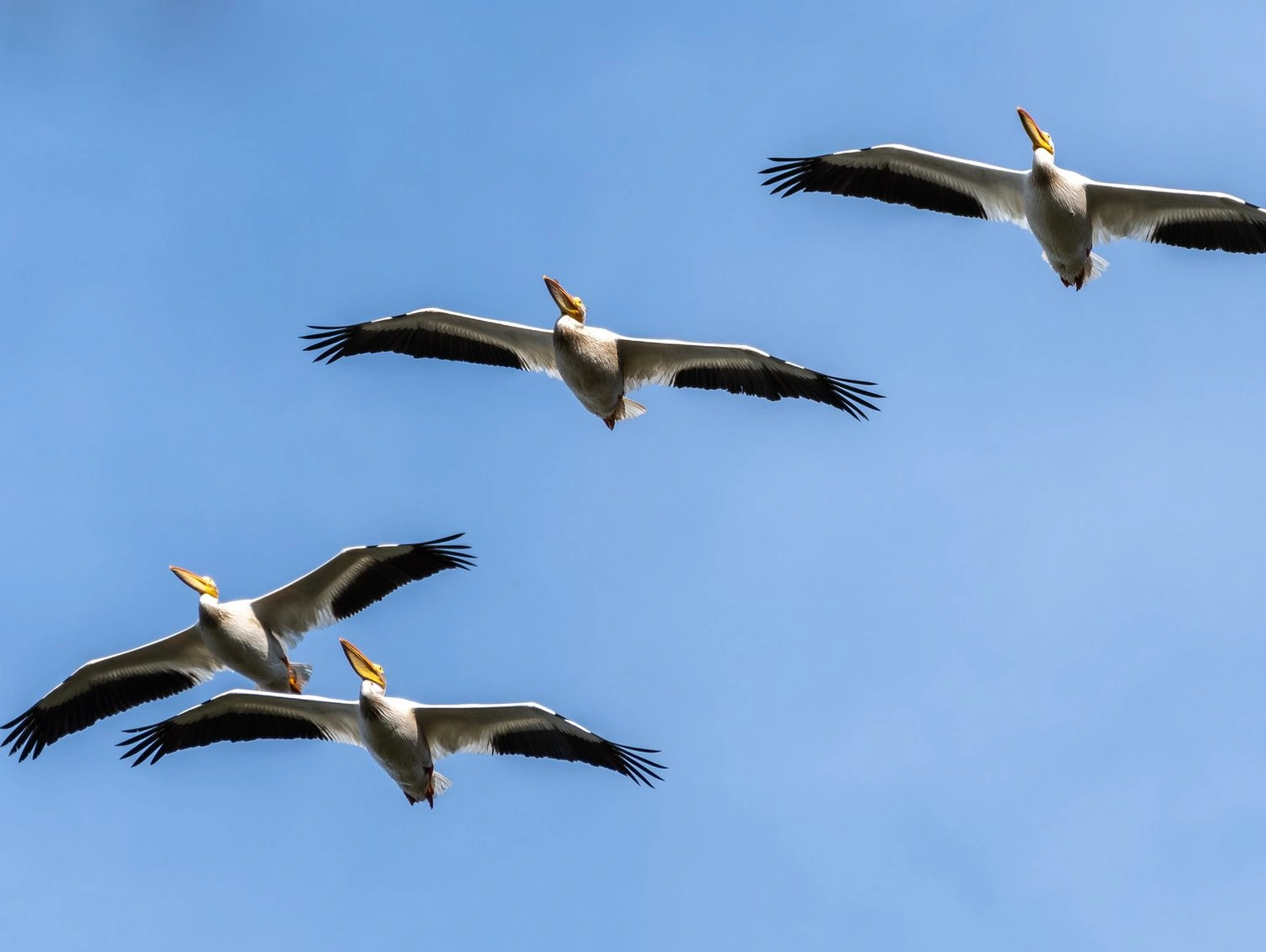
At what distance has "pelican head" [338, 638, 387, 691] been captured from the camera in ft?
55.8

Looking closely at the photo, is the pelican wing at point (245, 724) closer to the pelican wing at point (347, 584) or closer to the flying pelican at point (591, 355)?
the pelican wing at point (347, 584)

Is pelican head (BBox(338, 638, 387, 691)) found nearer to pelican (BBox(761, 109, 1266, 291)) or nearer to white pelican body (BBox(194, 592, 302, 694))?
white pelican body (BBox(194, 592, 302, 694))

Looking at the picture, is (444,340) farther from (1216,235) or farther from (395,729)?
(1216,235)

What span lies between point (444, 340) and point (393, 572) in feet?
8.33

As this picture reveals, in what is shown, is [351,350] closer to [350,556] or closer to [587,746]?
[350,556]

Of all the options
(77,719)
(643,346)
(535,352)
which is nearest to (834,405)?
(643,346)

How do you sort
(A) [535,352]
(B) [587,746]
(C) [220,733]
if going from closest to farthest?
(B) [587,746], (C) [220,733], (A) [535,352]

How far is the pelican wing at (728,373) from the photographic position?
1698cm

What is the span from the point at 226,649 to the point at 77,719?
2262mm

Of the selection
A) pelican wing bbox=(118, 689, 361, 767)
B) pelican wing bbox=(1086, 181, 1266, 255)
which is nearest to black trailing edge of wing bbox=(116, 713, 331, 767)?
pelican wing bbox=(118, 689, 361, 767)

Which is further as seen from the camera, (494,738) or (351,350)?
(351,350)

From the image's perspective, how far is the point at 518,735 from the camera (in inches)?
645

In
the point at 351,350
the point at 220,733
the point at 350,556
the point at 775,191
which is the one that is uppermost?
the point at 775,191

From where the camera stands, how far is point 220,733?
17203 mm
